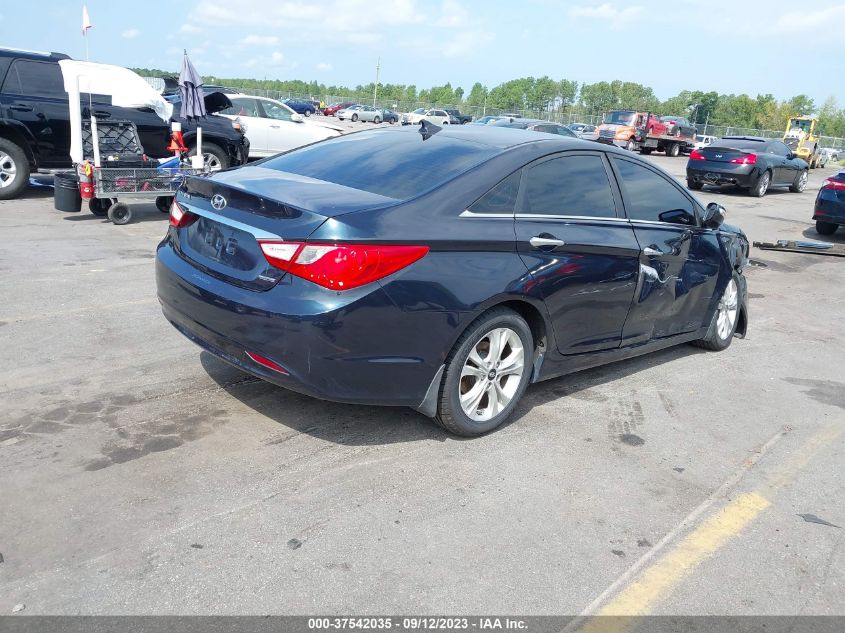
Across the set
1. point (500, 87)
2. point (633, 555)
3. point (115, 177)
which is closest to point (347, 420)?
point (633, 555)

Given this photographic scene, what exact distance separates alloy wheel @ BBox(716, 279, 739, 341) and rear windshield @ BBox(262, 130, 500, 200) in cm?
284

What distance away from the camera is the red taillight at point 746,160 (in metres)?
19.2

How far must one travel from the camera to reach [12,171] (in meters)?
10.9

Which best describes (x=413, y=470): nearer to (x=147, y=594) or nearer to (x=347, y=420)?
(x=347, y=420)

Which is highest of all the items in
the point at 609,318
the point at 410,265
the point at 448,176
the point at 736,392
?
the point at 448,176

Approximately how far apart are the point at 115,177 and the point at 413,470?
7462 millimetres

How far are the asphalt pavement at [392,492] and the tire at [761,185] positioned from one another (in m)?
15.5

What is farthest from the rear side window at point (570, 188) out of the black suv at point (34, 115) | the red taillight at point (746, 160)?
the red taillight at point (746, 160)

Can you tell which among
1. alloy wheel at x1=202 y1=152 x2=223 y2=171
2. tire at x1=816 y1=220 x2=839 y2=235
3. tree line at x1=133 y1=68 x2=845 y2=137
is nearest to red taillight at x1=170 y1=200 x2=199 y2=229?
alloy wheel at x1=202 y1=152 x2=223 y2=171

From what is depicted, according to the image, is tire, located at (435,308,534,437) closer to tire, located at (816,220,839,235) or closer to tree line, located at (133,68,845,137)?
tire, located at (816,220,839,235)

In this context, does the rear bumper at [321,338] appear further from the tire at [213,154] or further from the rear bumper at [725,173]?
the rear bumper at [725,173]

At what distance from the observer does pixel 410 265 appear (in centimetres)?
354

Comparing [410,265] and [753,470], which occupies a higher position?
[410,265]

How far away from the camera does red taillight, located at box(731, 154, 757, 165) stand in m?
19.2
